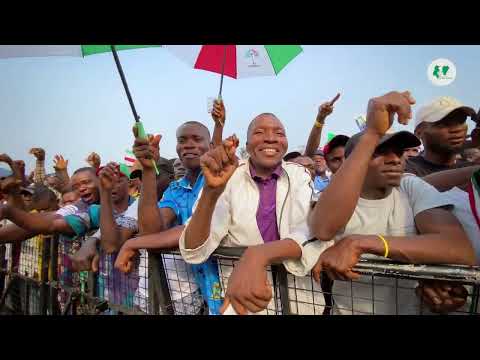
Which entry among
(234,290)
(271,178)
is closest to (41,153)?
(271,178)

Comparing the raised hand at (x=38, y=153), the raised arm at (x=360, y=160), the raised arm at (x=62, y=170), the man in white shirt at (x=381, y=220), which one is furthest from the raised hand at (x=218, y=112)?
the raised hand at (x=38, y=153)

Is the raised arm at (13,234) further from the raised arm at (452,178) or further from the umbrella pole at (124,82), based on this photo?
the raised arm at (452,178)

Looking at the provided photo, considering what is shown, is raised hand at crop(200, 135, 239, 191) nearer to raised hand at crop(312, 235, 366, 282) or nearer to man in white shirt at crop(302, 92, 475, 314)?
man in white shirt at crop(302, 92, 475, 314)

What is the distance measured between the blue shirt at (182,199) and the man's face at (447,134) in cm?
172

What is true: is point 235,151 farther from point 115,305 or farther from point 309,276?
point 115,305

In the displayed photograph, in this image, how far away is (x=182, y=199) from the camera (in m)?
2.65

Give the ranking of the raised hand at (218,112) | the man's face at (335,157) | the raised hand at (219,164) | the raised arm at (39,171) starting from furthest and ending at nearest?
the raised arm at (39,171) → the raised hand at (218,112) → the man's face at (335,157) → the raised hand at (219,164)

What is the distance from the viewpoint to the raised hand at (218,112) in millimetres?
3336

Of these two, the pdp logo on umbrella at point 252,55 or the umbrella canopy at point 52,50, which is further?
the pdp logo on umbrella at point 252,55

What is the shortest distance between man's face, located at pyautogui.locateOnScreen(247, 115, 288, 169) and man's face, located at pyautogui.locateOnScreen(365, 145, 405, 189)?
585 millimetres

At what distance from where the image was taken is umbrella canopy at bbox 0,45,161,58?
254 cm

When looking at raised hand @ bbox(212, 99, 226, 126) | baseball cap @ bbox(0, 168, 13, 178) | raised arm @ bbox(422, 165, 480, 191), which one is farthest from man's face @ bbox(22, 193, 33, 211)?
raised arm @ bbox(422, 165, 480, 191)

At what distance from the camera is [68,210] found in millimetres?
3102

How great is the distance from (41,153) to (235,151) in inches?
201
